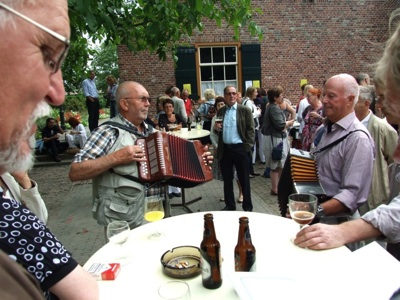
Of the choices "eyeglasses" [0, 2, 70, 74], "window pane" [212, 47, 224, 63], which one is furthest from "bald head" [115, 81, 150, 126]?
"window pane" [212, 47, 224, 63]

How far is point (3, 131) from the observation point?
2.40 feet

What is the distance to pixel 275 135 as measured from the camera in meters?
5.98

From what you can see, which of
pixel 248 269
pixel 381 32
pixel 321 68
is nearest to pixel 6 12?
pixel 248 269

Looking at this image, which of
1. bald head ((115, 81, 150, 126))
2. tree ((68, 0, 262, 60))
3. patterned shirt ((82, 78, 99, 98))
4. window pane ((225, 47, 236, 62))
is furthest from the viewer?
window pane ((225, 47, 236, 62))

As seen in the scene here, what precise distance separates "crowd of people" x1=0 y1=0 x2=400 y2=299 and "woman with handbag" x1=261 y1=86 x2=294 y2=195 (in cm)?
2

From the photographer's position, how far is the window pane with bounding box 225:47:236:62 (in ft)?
37.2

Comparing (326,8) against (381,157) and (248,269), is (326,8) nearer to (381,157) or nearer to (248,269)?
(381,157)

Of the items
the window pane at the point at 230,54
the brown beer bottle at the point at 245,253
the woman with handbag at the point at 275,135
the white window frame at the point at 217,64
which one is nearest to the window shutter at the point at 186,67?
the white window frame at the point at 217,64

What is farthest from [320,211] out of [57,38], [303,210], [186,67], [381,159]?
[186,67]

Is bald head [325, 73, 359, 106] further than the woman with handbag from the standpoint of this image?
No

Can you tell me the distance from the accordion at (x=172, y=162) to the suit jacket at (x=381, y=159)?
1553 mm

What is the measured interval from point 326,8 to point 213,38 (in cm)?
434

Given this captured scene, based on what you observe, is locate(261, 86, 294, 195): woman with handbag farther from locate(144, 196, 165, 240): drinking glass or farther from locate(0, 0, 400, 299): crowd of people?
locate(144, 196, 165, 240): drinking glass

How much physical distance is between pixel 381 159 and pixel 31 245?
306cm
